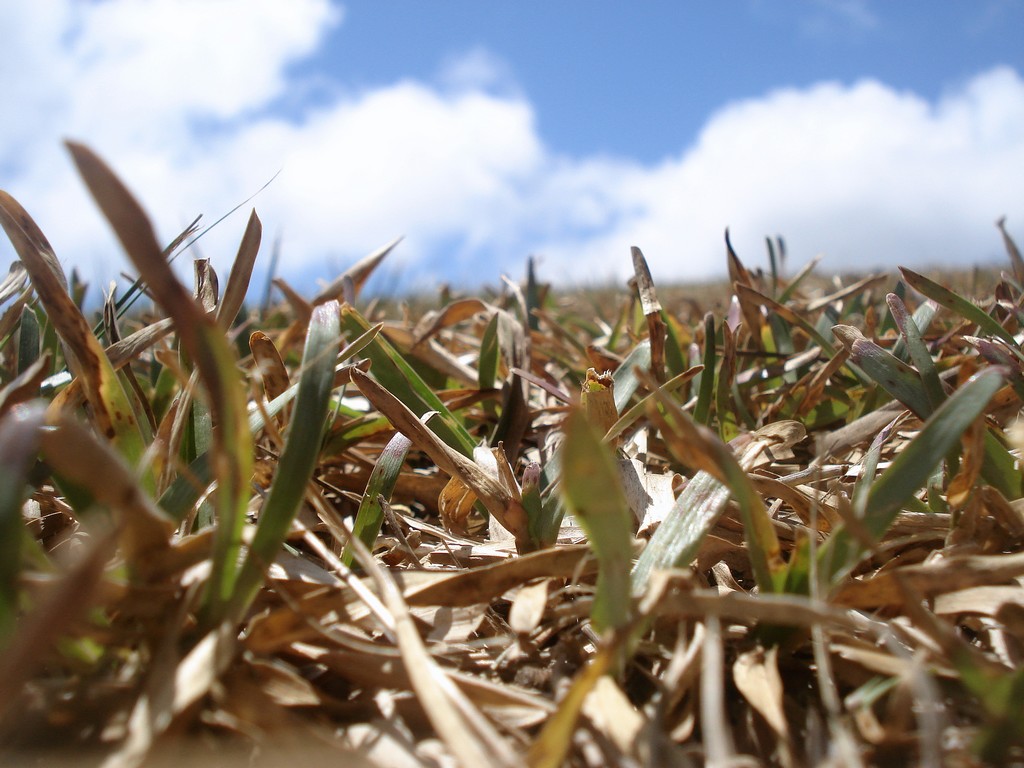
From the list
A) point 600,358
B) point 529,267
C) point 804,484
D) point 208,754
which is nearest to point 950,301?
point 804,484

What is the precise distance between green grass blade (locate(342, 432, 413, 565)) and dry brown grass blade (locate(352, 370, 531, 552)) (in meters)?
0.02

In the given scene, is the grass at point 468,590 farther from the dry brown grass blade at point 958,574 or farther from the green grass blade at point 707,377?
the green grass blade at point 707,377

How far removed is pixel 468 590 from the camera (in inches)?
20.6

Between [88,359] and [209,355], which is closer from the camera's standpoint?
[209,355]

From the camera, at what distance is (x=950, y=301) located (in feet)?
2.71

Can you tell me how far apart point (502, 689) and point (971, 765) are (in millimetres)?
247

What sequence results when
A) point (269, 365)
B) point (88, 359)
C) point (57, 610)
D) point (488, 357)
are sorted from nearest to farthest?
1. point (57, 610)
2. point (88, 359)
3. point (269, 365)
4. point (488, 357)

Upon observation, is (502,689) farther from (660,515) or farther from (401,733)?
(660,515)

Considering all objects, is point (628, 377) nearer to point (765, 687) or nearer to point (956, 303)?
point (956, 303)

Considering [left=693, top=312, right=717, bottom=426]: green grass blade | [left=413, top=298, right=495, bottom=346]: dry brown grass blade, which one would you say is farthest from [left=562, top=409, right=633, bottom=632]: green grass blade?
[left=413, top=298, right=495, bottom=346]: dry brown grass blade

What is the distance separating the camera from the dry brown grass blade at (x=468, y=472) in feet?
2.19

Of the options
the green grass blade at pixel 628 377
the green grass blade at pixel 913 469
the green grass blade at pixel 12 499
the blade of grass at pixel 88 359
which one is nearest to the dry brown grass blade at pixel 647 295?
the green grass blade at pixel 628 377

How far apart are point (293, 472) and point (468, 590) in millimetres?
143

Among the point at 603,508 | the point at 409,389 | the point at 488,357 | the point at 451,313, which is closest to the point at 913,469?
the point at 603,508
